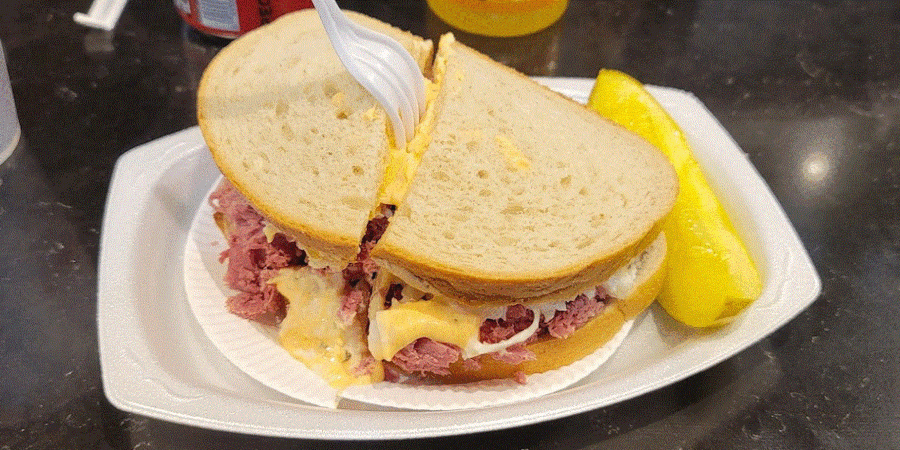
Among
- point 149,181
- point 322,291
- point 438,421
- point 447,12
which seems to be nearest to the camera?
point 438,421

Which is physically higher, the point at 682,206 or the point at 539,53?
the point at 682,206

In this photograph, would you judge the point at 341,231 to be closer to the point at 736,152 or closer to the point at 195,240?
the point at 195,240

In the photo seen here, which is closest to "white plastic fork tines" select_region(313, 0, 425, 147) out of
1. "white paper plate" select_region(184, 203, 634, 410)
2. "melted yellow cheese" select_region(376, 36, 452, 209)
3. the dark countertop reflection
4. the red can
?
"melted yellow cheese" select_region(376, 36, 452, 209)

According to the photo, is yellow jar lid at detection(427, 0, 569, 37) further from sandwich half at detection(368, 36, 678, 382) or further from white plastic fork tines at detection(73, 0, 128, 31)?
white plastic fork tines at detection(73, 0, 128, 31)

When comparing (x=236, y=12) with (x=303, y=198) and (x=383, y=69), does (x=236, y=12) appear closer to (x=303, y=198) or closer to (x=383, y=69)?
(x=383, y=69)

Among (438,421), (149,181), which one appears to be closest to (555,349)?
(438,421)

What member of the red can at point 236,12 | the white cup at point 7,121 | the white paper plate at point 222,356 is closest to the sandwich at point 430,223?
the white paper plate at point 222,356

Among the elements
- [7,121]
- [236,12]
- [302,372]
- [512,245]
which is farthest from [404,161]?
[7,121]
